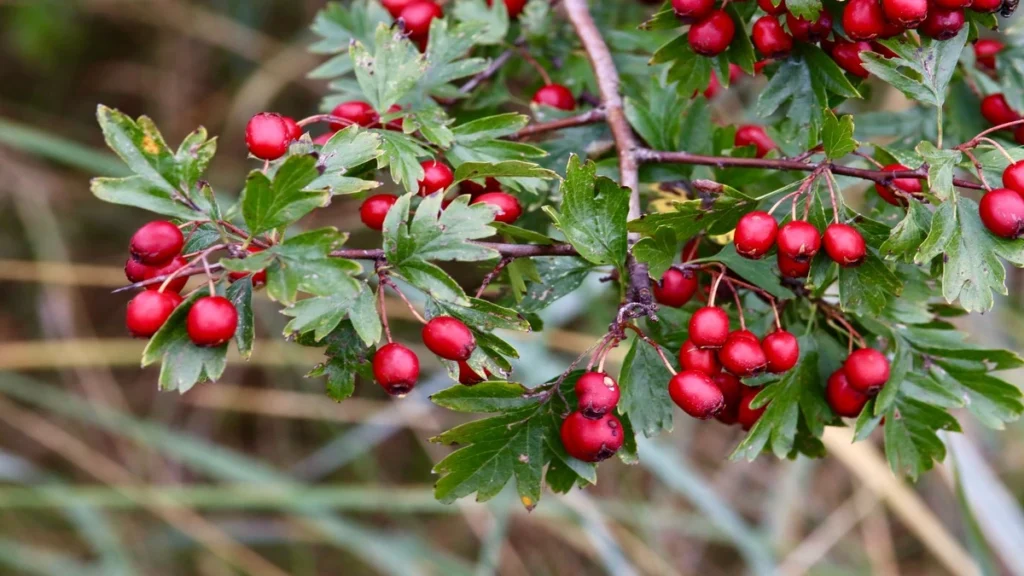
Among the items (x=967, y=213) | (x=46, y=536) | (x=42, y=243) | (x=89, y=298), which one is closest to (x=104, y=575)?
(x=46, y=536)

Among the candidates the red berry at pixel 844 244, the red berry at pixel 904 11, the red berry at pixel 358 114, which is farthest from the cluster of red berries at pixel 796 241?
the red berry at pixel 358 114

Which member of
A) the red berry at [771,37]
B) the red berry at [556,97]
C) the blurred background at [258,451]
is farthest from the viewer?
the blurred background at [258,451]

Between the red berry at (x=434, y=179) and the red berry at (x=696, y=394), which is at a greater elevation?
the red berry at (x=434, y=179)

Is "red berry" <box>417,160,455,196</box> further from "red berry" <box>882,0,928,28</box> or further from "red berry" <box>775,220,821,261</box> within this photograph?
"red berry" <box>882,0,928,28</box>

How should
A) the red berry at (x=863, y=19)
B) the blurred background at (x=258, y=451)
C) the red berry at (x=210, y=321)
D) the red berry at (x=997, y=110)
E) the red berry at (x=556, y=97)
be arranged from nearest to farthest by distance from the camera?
1. the red berry at (x=210, y=321)
2. the red berry at (x=863, y=19)
3. the red berry at (x=997, y=110)
4. the red berry at (x=556, y=97)
5. the blurred background at (x=258, y=451)

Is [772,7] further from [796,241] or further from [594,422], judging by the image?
[594,422]

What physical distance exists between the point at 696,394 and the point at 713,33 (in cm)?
45

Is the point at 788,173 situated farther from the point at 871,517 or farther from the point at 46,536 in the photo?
the point at 46,536

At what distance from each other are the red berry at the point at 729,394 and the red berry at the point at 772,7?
0.43 meters

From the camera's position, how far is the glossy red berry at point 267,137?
0.95 m

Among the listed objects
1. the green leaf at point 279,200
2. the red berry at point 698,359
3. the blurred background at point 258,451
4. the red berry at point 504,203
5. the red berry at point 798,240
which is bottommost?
the blurred background at point 258,451

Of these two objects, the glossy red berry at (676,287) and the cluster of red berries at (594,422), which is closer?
the cluster of red berries at (594,422)

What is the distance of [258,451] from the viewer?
3.53 metres

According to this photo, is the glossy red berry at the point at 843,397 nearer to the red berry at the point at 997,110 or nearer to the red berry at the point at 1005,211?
the red berry at the point at 1005,211
